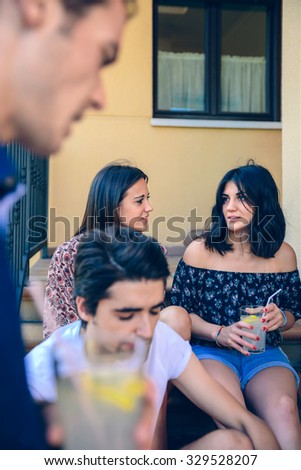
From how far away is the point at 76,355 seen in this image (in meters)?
1.05

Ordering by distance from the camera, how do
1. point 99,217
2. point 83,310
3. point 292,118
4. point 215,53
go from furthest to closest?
point 215,53, point 292,118, point 99,217, point 83,310

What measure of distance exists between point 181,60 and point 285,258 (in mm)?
2289

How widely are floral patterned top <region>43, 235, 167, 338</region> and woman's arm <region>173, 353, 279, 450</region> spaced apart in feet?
1.04

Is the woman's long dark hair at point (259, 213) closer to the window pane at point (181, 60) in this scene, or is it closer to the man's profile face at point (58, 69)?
the man's profile face at point (58, 69)

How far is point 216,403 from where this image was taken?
1.35 metres

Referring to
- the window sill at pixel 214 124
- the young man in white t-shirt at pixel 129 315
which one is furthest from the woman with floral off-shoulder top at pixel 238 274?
the window sill at pixel 214 124

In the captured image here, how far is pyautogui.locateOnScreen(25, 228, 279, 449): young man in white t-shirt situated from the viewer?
1.05 m

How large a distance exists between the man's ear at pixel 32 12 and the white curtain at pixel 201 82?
3.08 meters

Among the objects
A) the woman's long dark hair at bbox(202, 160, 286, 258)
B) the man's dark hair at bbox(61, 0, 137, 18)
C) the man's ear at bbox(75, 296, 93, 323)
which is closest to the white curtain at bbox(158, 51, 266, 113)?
the woman's long dark hair at bbox(202, 160, 286, 258)

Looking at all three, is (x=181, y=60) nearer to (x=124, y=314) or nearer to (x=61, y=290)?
(x=61, y=290)

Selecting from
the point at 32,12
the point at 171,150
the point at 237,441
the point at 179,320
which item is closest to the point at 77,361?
the point at 237,441

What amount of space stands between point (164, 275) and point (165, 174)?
2.03 metres

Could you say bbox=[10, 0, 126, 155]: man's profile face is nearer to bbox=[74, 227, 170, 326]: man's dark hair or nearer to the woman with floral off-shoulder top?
bbox=[74, 227, 170, 326]: man's dark hair
